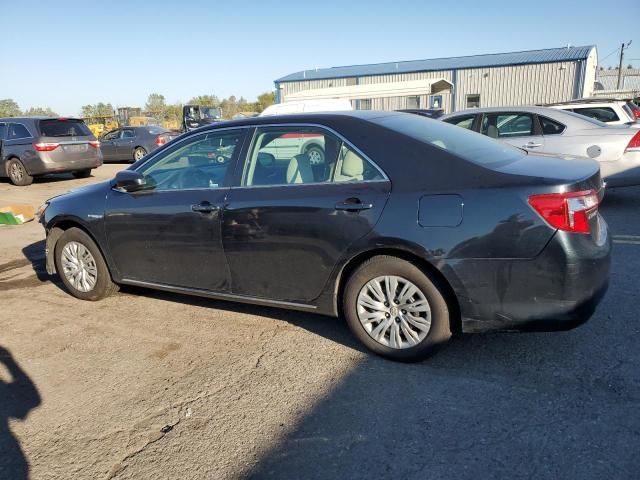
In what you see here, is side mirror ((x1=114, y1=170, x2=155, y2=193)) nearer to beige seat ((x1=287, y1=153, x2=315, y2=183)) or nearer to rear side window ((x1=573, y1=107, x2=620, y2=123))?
beige seat ((x1=287, y1=153, x2=315, y2=183))

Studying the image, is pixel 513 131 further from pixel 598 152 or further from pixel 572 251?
pixel 572 251

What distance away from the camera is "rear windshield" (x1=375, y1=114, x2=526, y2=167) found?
10.6 feet

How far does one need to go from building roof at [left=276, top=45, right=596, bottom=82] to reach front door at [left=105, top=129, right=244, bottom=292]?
3303 centimetres

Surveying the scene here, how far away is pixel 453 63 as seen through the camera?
3641 centimetres

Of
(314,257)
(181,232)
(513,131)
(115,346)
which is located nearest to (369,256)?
(314,257)

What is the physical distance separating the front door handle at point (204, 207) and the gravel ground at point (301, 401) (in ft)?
3.15

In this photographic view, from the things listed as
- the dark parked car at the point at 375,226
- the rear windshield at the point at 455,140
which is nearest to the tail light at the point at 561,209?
the dark parked car at the point at 375,226

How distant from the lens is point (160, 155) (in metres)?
4.23

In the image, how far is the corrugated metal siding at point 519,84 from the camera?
103 ft

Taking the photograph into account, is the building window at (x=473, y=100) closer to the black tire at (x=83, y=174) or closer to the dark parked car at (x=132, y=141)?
the dark parked car at (x=132, y=141)

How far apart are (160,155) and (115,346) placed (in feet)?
5.23

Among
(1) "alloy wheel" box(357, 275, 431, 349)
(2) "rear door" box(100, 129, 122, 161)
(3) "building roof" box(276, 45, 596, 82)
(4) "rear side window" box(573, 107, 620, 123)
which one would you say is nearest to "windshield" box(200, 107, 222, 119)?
(2) "rear door" box(100, 129, 122, 161)

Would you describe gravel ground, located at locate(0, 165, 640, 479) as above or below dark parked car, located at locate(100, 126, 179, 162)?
below

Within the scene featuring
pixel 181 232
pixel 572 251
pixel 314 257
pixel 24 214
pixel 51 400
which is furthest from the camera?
pixel 24 214
